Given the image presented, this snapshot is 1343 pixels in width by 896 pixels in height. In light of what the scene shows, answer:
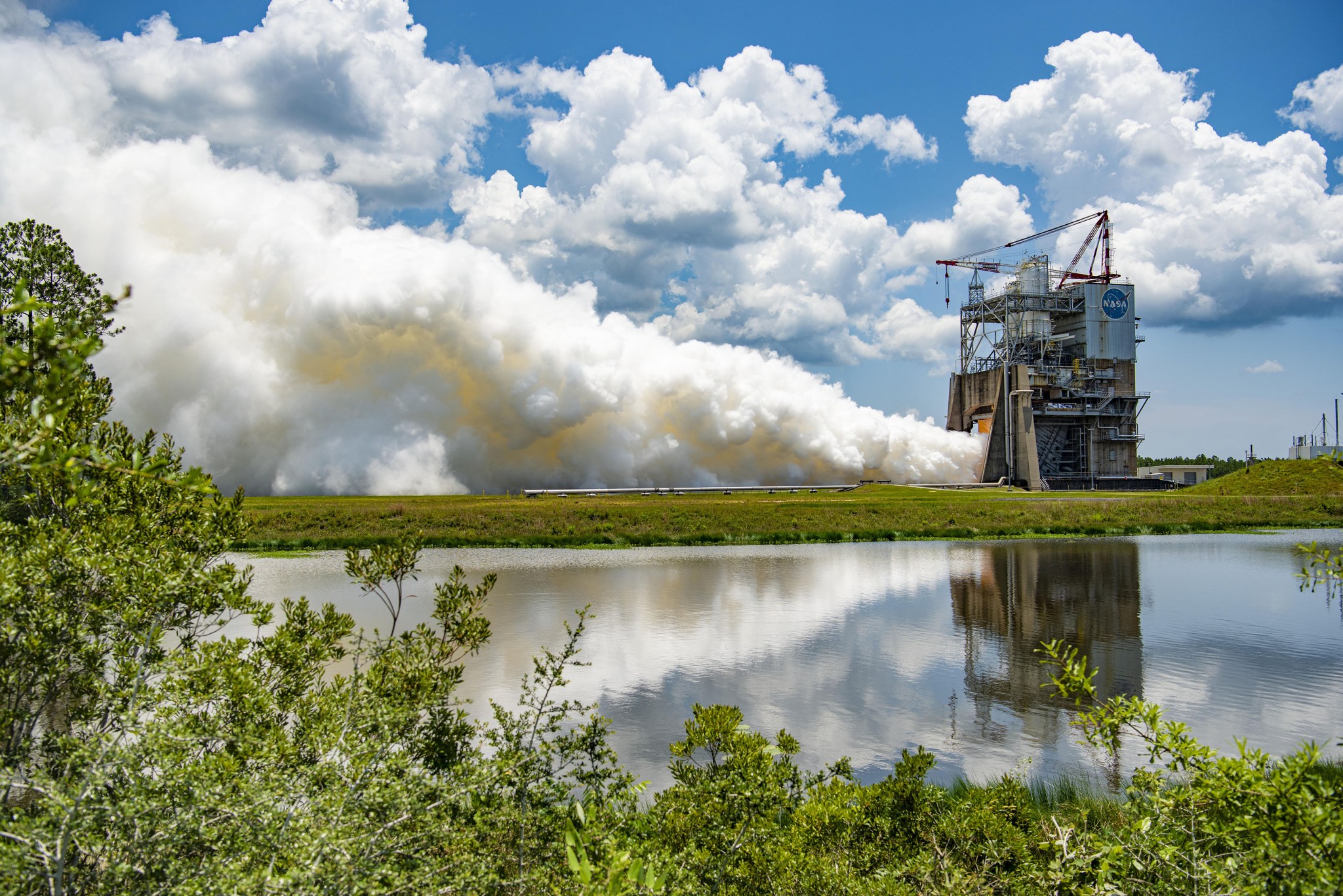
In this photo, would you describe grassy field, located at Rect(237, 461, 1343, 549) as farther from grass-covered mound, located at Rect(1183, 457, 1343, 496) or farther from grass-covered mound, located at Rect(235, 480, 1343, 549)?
grass-covered mound, located at Rect(1183, 457, 1343, 496)

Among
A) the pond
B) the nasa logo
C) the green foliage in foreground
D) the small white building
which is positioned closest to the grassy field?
the pond

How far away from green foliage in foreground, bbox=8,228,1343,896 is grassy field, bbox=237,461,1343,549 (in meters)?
29.5

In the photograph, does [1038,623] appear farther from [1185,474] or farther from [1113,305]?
[1185,474]

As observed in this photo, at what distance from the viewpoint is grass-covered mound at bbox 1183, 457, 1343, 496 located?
62.9 meters

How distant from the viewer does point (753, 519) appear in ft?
144

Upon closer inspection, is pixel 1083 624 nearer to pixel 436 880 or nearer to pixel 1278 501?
pixel 436 880

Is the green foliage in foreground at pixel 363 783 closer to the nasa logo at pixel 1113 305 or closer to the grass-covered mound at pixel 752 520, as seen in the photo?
the grass-covered mound at pixel 752 520

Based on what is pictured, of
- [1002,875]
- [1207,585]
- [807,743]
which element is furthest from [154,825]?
[1207,585]

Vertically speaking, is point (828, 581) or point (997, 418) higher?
point (997, 418)

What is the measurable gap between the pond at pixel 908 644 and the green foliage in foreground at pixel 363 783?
2400mm

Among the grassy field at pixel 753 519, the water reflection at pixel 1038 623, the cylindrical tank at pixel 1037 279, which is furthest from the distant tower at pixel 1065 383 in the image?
the water reflection at pixel 1038 623

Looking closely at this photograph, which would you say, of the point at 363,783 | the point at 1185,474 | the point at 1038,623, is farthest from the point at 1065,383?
the point at 363,783

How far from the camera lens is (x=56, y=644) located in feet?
17.0

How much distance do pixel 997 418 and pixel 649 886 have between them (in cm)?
7950
